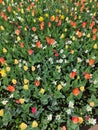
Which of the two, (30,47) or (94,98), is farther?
(30,47)

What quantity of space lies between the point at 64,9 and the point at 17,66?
238 centimetres

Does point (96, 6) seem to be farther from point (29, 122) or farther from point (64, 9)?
point (29, 122)

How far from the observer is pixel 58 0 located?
722 centimetres

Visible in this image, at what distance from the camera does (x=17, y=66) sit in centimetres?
507

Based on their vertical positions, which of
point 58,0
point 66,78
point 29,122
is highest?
point 58,0

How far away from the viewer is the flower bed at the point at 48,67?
4562mm

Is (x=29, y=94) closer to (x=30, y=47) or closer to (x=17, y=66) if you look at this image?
(x=17, y=66)

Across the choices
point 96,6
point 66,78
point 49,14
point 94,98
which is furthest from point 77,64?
point 96,6

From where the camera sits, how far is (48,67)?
17.1 feet

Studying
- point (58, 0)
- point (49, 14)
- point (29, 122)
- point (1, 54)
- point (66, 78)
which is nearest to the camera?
point (29, 122)

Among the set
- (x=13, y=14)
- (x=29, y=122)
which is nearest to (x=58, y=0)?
(x=13, y=14)

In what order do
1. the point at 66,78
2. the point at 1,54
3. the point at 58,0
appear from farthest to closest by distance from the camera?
the point at 58,0
the point at 1,54
the point at 66,78

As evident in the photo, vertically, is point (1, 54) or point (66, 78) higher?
point (1, 54)

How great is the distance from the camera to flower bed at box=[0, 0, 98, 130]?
4562 mm
